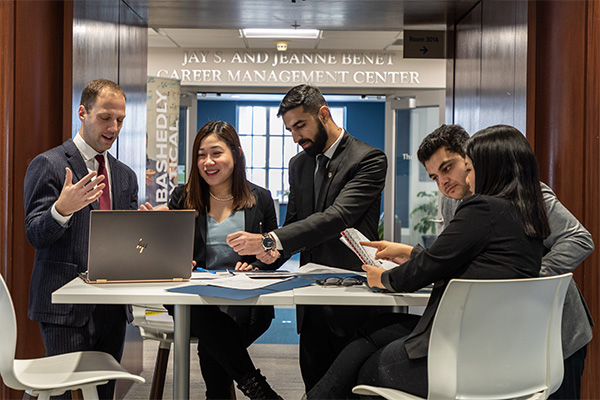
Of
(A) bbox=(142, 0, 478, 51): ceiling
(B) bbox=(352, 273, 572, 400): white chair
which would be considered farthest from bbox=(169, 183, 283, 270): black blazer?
(A) bbox=(142, 0, 478, 51): ceiling

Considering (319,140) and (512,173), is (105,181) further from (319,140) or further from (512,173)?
(512,173)

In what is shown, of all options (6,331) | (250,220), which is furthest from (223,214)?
(6,331)

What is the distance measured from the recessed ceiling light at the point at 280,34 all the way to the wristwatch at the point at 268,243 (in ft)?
16.5

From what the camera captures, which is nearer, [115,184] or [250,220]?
[115,184]

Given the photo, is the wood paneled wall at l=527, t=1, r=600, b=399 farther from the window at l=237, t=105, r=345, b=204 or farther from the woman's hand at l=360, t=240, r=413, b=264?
the window at l=237, t=105, r=345, b=204

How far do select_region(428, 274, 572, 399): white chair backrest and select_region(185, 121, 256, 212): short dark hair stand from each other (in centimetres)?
142

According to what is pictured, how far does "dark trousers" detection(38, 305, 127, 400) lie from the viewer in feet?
8.28

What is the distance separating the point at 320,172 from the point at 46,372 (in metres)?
1.53

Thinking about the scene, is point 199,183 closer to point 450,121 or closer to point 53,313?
point 53,313

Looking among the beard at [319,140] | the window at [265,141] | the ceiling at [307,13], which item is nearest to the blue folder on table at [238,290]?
the beard at [319,140]

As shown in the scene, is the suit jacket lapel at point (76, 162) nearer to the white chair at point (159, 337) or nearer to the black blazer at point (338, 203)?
the white chair at point (159, 337)

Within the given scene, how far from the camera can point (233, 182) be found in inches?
121

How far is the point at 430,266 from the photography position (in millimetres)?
1986

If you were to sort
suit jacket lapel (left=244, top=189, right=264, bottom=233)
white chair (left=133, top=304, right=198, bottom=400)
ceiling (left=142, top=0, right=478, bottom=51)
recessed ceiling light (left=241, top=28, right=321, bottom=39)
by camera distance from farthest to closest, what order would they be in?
1. recessed ceiling light (left=241, top=28, right=321, bottom=39)
2. ceiling (left=142, top=0, right=478, bottom=51)
3. suit jacket lapel (left=244, top=189, right=264, bottom=233)
4. white chair (left=133, top=304, right=198, bottom=400)
